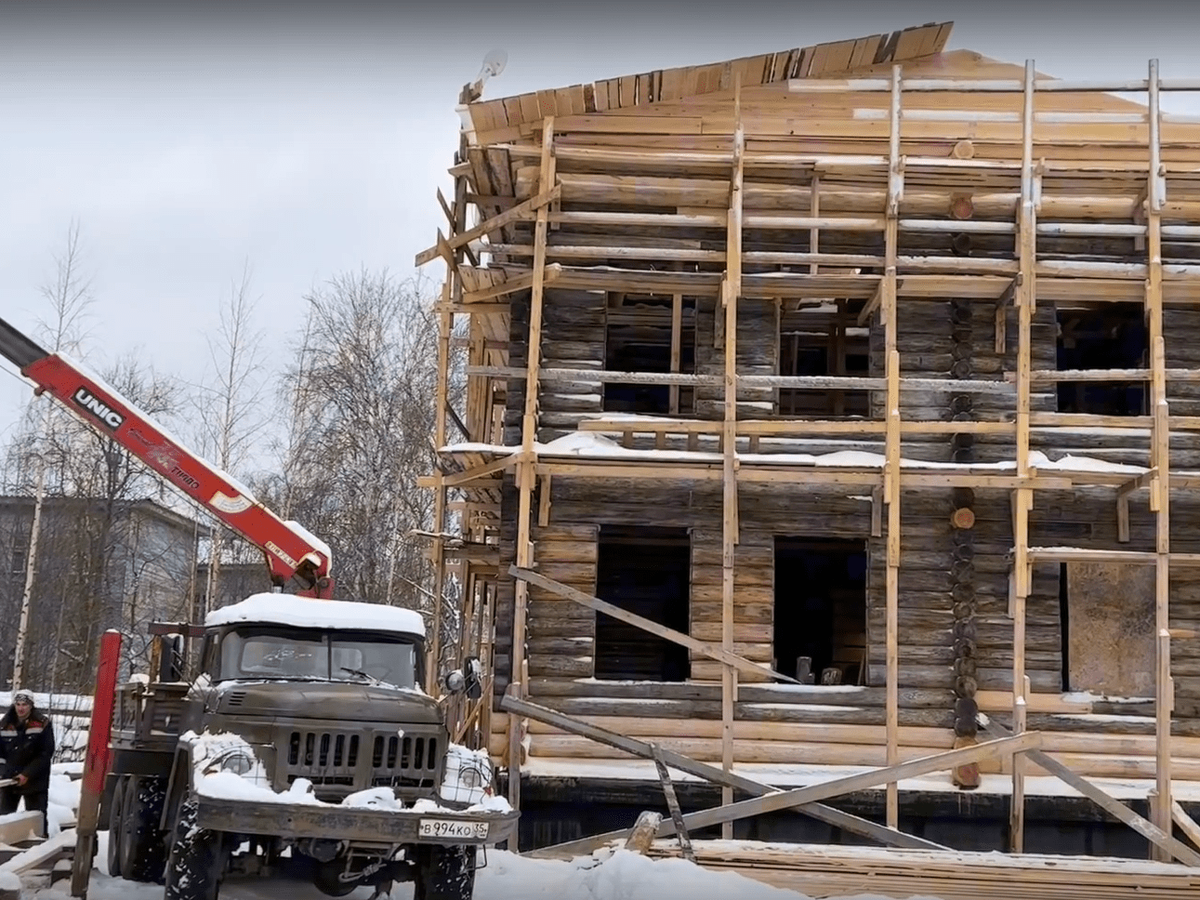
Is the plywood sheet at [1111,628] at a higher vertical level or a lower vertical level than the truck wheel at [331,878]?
higher

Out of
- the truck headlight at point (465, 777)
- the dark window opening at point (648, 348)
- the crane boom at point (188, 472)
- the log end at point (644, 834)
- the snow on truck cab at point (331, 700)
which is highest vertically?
the dark window opening at point (648, 348)

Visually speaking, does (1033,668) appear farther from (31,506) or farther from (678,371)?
(31,506)

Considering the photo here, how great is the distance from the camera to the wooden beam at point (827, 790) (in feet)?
48.3

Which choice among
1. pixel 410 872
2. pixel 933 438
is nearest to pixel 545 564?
pixel 933 438

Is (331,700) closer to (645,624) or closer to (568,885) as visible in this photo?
(568,885)

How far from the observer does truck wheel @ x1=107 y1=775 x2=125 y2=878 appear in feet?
39.9

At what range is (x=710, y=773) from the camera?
15.3m

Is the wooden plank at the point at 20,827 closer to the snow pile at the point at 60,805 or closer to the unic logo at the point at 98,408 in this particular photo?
the snow pile at the point at 60,805

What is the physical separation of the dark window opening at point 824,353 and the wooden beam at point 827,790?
17.5 feet

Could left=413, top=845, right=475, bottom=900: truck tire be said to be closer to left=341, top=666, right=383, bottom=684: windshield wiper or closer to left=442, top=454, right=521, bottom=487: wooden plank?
left=341, top=666, right=383, bottom=684: windshield wiper

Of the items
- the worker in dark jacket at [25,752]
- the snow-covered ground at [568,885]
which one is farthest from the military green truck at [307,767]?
the worker in dark jacket at [25,752]

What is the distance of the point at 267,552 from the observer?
46.8 feet

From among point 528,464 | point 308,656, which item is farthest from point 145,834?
point 528,464

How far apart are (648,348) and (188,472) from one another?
7.99m
